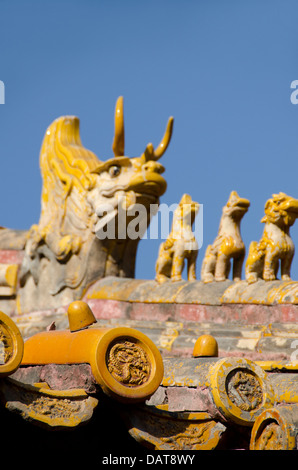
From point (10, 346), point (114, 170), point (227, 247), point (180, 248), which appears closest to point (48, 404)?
point (10, 346)

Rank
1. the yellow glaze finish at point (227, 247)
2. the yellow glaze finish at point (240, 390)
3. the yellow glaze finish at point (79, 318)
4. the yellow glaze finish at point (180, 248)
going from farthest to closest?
the yellow glaze finish at point (180, 248) → the yellow glaze finish at point (227, 247) → the yellow glaze finish at point (79, 318) → the yellow glaze finish at point (240, 390)

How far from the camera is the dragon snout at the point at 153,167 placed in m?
16.2

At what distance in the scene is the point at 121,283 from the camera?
15.6 metres

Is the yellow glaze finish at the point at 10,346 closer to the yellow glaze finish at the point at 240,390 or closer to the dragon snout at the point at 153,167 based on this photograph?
the yellow glaze finish at the point at 240,390

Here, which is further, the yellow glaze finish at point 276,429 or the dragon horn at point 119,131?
the dragon horn at point 119,131

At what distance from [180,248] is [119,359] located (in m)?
7.90

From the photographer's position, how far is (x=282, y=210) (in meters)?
13.2

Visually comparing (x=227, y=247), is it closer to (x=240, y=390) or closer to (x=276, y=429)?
(x=240, y=390)

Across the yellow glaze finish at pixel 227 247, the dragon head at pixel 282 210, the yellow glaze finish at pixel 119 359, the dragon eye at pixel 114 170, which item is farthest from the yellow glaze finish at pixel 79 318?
the dragon eye at pixel 114 170

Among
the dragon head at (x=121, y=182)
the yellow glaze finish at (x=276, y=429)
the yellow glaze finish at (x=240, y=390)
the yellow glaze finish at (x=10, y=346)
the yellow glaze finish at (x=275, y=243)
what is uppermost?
the dragon head at (x=121, y=182)

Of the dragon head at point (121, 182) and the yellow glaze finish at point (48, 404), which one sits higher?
the dragon head at point (121, 182)

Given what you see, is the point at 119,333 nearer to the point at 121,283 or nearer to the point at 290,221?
the point at 290,221
